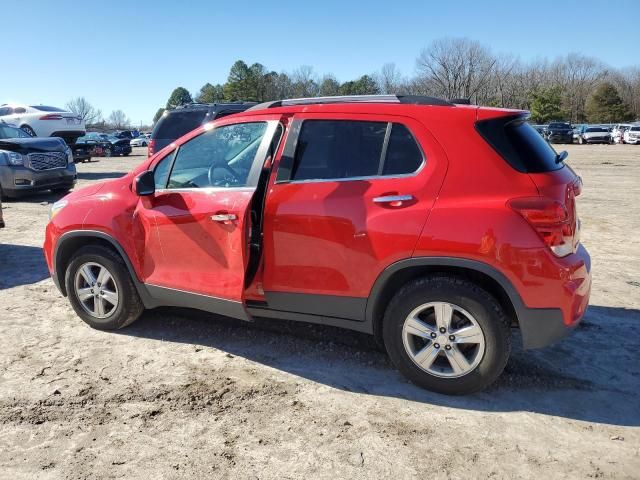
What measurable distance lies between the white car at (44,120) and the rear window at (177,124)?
12686 millimetres

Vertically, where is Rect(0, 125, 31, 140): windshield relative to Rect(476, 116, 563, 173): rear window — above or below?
above

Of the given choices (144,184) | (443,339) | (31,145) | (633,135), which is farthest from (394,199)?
(633,135)

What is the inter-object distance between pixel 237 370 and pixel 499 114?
8.28 ft

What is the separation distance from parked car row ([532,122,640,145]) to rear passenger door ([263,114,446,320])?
41.0 m

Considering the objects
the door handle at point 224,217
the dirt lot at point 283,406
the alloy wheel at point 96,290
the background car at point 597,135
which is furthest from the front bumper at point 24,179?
the background car at point 597,135

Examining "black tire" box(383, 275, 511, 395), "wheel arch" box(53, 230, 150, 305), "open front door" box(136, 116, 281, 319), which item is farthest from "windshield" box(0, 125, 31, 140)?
"black tire" box(383, 275, 511, 395)

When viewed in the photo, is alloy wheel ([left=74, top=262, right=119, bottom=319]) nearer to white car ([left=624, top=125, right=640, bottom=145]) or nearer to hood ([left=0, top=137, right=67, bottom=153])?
hood ([left=0, top=137, right=67, bottom=153])

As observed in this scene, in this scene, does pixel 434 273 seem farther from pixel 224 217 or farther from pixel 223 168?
pixel 223 168

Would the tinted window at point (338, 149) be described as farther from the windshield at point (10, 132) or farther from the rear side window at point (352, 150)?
the windshield at point (10, 132)

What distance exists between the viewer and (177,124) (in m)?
10.2

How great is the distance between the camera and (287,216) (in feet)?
11.8

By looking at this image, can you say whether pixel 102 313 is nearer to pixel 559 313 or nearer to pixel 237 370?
pixel 237 370

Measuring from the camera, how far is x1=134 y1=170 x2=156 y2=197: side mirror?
4000 millimetres

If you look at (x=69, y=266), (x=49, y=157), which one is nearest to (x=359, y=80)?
(x=49, y=157)
